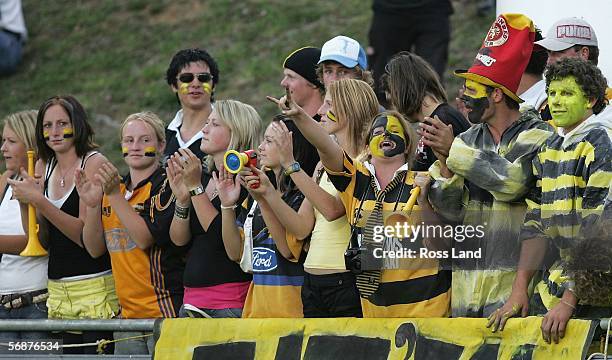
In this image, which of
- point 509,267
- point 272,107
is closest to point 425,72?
point 509,267

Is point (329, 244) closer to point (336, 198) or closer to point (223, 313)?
point (336, 198)

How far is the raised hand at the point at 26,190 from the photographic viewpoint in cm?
741

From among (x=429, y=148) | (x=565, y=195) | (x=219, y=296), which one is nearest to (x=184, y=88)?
(x=219, y=296)

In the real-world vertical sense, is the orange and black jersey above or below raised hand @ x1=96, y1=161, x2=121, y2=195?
below

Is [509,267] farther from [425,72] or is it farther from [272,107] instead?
[272,107]

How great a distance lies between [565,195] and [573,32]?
1486mm

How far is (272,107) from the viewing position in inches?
496

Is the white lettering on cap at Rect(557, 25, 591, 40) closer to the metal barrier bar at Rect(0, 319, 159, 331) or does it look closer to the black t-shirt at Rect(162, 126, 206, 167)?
the black t-shirt at Rect(162, 126, 206, 167)

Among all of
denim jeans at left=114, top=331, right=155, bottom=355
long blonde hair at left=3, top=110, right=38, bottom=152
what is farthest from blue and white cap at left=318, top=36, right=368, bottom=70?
long blonde hair at left=3, top=110, right=38, bottom=152

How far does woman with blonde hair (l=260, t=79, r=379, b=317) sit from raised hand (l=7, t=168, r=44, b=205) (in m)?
1.71

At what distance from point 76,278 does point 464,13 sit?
282 inches

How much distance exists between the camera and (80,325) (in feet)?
21.9

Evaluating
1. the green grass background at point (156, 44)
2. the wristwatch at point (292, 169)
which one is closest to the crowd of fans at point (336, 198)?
the wristwatch at point (292, 169)

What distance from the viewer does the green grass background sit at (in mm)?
13109
